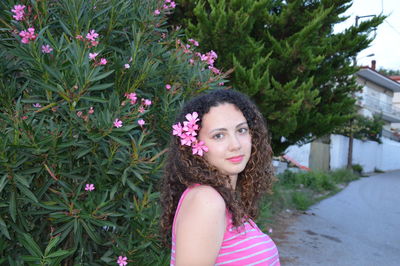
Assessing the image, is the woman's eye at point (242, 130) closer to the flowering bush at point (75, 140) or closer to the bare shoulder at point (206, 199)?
the bare shoulder at point (206, 199)

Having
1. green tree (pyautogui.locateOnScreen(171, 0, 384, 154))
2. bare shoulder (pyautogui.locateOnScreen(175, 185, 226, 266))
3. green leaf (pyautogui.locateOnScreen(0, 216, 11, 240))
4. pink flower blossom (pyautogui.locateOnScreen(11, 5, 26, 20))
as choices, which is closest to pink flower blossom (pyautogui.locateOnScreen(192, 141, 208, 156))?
bare shoulder (pyautogui.locateOnScreen(175, 185, 226, 266))

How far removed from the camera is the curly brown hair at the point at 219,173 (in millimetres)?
1704

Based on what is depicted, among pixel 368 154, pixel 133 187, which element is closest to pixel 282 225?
pixel 133 187

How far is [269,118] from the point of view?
21.4 ft

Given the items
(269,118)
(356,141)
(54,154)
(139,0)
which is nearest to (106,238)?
(54,154)

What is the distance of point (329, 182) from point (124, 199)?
12.8m

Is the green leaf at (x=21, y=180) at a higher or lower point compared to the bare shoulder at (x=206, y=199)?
lower

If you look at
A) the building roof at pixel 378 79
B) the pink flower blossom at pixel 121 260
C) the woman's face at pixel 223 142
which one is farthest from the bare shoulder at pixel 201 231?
the building roof at pixel 378 79

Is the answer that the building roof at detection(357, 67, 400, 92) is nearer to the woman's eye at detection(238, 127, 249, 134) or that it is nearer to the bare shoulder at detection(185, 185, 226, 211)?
the woman's eye at detection(238, 127, 249, 134)

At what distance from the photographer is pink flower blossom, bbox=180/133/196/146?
178 centimetres

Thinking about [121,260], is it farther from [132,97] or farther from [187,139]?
[187,139]

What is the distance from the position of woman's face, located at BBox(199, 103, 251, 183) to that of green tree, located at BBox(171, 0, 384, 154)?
3.99 meters

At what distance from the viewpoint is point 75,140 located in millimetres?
2498

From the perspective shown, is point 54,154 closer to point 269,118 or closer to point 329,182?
point 269,118
